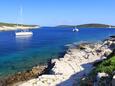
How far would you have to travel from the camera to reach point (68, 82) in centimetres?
2509

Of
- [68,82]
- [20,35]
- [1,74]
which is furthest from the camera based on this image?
[20,35]

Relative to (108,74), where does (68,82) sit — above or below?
below

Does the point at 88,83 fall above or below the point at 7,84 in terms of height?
above

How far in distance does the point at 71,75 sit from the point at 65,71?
1.80 metres

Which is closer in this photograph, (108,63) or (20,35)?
(108,63)

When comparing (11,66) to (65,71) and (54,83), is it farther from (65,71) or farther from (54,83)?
(54,83)

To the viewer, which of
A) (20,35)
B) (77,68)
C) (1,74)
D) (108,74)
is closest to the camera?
(108,74)

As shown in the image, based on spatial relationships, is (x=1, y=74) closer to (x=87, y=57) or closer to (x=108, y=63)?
(x=87, y=57)

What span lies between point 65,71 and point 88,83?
9644mm

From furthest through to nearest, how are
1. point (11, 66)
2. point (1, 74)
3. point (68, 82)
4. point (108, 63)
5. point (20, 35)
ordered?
point (20, 35) → point (11, 66) → point (1, 74) → point (68, 82) → point (108, 63)

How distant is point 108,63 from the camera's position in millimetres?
22578

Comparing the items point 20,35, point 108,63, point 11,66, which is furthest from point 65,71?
point 20,35

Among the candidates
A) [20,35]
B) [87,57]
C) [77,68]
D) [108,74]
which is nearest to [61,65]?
[77,68]

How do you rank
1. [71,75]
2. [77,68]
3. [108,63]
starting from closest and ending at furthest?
1. [108,63]
2. [71,75]
3. [77,68]
